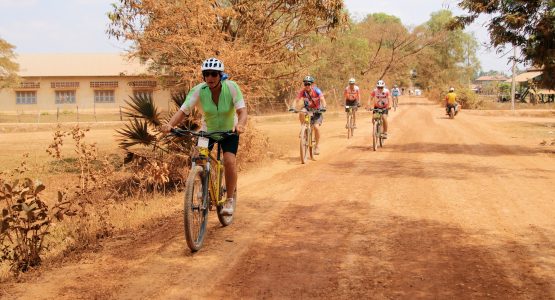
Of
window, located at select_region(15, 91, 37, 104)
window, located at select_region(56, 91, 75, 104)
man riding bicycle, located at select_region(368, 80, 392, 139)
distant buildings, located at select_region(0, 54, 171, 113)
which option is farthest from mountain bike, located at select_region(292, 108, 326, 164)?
window, located at select_region(15, 91, 37, 104)

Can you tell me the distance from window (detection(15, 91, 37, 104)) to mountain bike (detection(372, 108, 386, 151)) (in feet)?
138

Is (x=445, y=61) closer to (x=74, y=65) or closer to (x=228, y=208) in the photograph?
(x=74, y=65)

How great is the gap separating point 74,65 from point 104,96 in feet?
17.7

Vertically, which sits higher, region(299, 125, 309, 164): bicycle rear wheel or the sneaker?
region(299, 125, 309, 164): bicycle rear wheel

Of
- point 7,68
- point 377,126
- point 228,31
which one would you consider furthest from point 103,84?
point 377,126

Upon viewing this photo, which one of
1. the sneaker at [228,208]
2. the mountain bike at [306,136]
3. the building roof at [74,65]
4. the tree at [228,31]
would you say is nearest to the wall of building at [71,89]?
the building roof at [74,65]

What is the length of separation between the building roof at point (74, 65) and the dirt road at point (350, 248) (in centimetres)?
4074

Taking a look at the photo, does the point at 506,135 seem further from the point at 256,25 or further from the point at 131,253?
the point at 131,253

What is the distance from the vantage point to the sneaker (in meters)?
6.56

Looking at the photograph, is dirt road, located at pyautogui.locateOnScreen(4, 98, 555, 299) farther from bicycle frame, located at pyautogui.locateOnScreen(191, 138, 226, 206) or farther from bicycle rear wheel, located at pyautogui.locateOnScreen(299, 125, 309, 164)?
bicycle rear wheel, located at pyautogui.locateOnScreen(299, 125, 309, 164)

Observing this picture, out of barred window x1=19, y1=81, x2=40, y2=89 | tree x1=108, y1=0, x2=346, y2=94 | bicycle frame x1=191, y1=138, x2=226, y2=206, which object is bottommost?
bicycle frame x1=191, y1=138, x2=226, y2=206

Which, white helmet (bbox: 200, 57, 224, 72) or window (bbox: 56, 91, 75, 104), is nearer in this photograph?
white helmet (bbox: 200, 57, 224, 72)

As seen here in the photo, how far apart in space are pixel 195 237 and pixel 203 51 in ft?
24.3

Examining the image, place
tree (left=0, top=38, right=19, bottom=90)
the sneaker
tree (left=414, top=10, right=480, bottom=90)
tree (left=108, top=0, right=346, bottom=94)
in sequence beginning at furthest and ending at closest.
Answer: tree (left=414, top=10, right=480, bottom=90)
tree (left=0, top=38, right=19, bottom=90)
tree (left=108, top=0, right=346, bottom=94)
the sneaker
